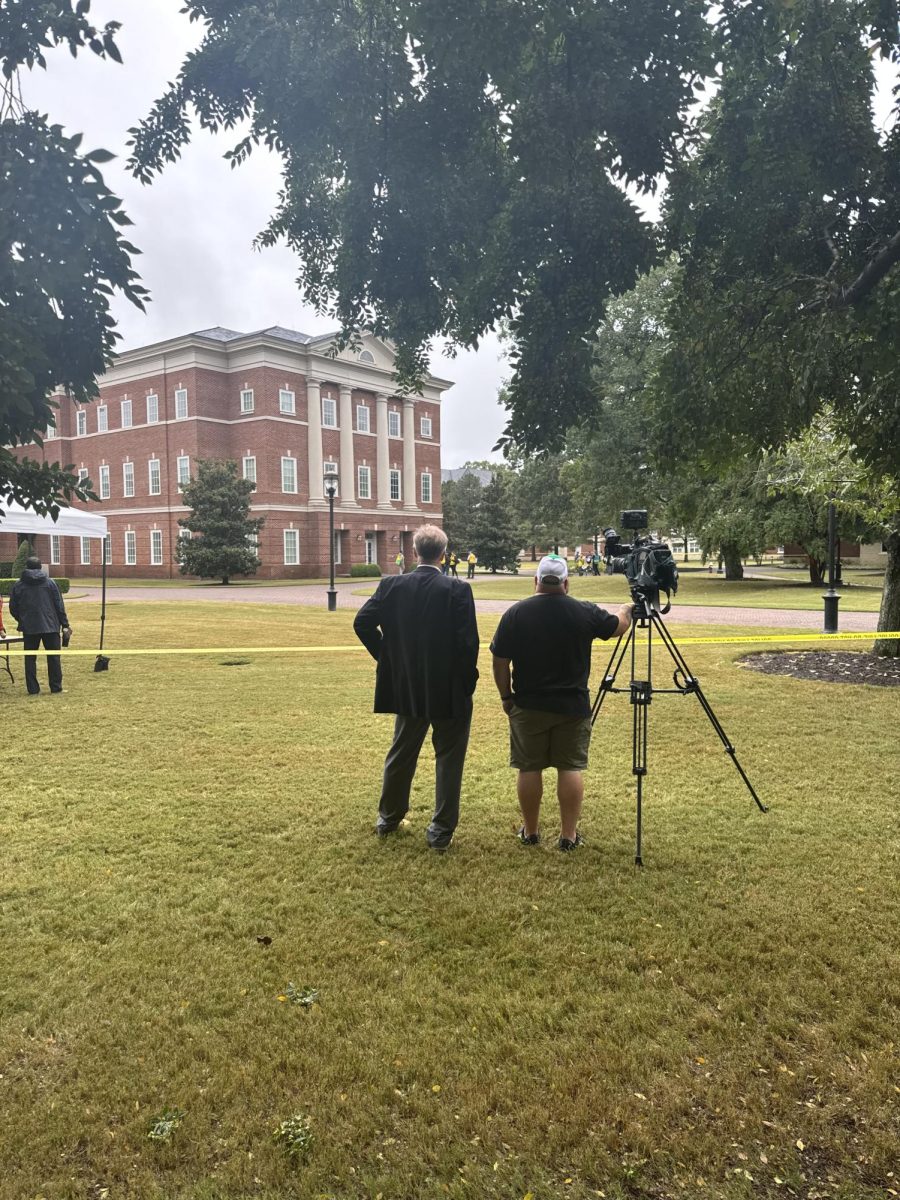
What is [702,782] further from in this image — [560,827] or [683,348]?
[683,348]

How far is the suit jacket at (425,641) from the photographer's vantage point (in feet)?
16.7

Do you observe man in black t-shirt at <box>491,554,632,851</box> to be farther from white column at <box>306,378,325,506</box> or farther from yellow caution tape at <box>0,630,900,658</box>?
white column at <box>306,378,325,506</box>

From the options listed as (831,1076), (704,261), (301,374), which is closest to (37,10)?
(704,261)

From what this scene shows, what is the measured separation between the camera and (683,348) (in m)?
4.82

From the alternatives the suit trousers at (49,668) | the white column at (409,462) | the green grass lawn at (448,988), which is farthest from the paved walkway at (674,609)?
the white column at (409,462)

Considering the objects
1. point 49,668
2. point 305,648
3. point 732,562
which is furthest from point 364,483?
point 305,648

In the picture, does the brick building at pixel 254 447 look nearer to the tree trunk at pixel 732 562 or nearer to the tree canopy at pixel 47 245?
the tree trunk at pixel 732 562

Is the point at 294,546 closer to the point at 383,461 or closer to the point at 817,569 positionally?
the point at 383,461

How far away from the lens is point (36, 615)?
1079cm

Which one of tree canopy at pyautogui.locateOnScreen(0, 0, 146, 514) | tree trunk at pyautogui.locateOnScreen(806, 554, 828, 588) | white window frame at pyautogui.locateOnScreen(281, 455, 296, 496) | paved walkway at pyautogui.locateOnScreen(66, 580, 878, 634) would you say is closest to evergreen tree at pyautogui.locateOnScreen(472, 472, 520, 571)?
white window frame at pyautogui.locateOnScreen(281, 455, 296, 496)

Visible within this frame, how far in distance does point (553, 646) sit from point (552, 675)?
18cm

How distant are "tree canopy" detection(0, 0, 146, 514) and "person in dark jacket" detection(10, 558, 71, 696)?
8.62m

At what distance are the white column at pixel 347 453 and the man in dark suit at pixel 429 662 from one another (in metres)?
47.6

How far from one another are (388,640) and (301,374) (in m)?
45.5
